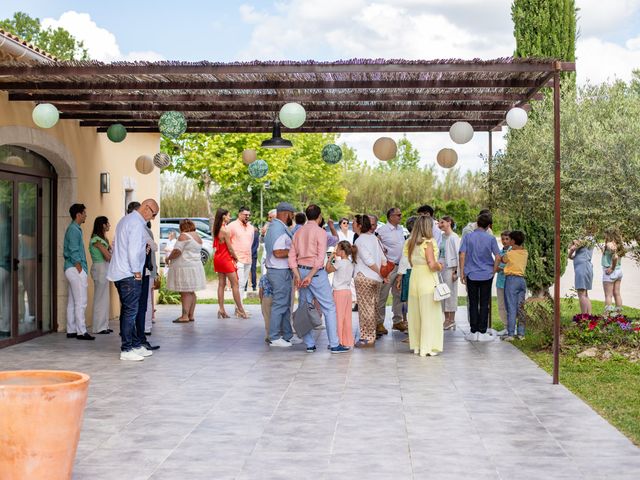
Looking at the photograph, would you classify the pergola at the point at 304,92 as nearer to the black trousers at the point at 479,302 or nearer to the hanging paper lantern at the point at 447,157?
the hanging paper lantern at the point at 447,157

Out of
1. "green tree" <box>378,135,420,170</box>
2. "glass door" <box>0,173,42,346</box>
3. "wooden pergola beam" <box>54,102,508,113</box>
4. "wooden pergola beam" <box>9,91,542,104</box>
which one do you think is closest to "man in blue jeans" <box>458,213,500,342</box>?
"wooden pergola beam" <box>54,102,508,113</box>

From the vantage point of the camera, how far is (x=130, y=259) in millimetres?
10766

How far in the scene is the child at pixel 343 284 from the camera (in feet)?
38.9

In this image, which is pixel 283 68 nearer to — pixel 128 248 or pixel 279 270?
pixel 128 248

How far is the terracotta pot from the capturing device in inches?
207

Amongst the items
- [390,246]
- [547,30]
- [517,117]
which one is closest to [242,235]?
[390,246]

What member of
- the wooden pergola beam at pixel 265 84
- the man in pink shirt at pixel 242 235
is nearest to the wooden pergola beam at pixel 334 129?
the man in pink shirt at pixel 242 235

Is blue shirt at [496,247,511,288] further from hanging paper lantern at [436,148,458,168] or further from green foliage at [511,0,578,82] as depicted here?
green foliage at [511,0,578,82]

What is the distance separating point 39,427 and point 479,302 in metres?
8.43

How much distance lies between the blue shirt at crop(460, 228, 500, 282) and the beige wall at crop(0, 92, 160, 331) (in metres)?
5.56

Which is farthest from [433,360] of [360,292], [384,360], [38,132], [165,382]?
[38,132]

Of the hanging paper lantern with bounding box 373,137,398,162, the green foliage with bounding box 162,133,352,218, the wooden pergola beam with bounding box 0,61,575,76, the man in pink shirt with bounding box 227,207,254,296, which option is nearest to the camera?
the wooden pergola beam with bounding box 0,61,575,76

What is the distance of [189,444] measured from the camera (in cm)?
689

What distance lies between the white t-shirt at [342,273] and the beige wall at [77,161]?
4.20 m
